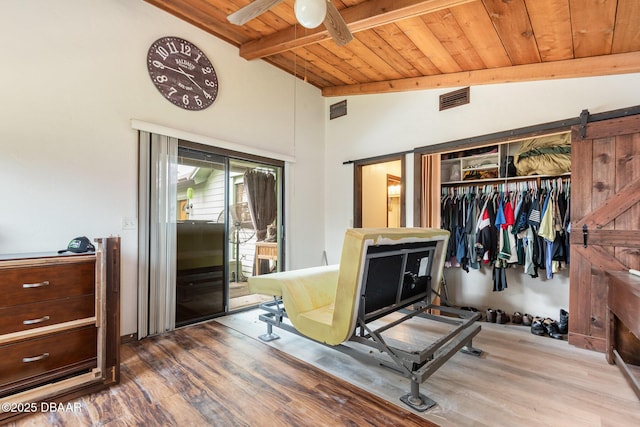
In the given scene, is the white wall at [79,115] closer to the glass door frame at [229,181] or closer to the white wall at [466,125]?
the glass door frame at [229,181]

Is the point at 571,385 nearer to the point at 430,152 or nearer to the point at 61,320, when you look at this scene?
the point at 430,152

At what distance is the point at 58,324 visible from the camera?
6.91 feet

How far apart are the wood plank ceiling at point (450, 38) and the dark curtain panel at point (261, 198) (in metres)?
1.59

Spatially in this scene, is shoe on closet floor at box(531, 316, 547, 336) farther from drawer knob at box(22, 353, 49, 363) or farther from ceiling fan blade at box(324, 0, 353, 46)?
drawer knob at box(22, 353, 49, 363)

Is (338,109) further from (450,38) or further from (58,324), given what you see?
(58,324)

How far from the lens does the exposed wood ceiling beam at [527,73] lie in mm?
2730

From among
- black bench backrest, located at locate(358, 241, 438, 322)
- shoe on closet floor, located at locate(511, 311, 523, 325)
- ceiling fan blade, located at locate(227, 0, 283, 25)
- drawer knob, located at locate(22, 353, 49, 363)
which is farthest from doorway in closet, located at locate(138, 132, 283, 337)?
shoe on closet floor, located at locate(511, 311, 523, 325)

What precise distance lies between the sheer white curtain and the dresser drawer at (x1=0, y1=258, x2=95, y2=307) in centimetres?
83

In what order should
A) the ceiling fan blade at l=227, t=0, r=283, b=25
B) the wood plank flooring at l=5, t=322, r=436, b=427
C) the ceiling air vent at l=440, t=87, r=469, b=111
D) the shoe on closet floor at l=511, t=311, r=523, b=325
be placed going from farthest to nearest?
the ceiling air vent at l=440, t=87, r=469, b=111 → the shoe on closet floor at l=511, t=311, r=523, b=325 → the ceiling fan blade at l=227, t=0, r=283, b=25 → the wood plank flooring at l=5, t=322, r=436, b=427

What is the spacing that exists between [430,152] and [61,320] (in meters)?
4.09

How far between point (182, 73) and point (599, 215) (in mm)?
4451

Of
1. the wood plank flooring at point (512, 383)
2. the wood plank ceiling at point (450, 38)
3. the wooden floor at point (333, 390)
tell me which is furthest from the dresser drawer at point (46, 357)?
the wood plank ceiling at point (450, 38)

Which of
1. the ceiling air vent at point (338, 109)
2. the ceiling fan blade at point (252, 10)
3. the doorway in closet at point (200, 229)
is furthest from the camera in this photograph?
the ceiling air vent at point (338, 109)

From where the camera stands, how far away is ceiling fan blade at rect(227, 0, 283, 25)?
6.77ft
